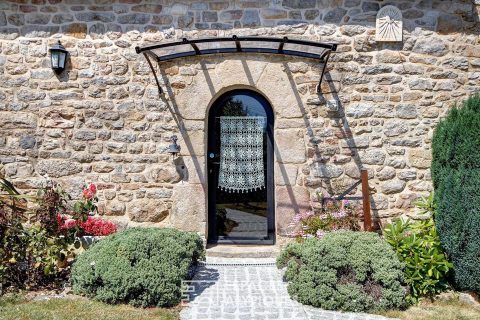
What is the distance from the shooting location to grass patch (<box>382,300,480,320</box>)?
3.64m

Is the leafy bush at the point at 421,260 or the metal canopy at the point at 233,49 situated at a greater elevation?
the metal canopy at the point at 233,49

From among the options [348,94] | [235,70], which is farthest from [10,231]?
[348,94]

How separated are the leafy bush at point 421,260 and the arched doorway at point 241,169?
1.74 meters

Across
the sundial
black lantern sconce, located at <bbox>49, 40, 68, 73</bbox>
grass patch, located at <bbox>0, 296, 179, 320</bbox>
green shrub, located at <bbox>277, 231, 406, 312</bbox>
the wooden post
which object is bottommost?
grass patch, located at <bbox>0, 296, 179, 320</bbox>

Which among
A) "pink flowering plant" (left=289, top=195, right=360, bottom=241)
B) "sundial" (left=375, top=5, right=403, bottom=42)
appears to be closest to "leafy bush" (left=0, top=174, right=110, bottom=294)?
"pink flowering plant" (left=289, top=195, right=360, bottom=241)

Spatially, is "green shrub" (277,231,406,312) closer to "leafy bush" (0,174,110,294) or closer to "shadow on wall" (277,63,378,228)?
"shadow on wall" (277,63,378,228)

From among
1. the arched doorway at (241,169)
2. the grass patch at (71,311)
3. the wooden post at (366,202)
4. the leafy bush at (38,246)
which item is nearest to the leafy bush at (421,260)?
the wooden post at (366,202)

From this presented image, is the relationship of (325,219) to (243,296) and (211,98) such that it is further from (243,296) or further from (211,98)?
(211,98)

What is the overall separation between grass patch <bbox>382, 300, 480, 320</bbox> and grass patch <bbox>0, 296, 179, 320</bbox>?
6.93ft

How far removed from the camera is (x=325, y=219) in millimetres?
5105

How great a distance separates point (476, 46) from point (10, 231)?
20.2 ft

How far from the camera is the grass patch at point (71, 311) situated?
3.45m

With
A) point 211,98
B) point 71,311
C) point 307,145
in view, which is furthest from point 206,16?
point 71,311

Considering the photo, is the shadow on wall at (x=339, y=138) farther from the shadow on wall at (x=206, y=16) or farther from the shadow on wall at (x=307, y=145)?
the shadow on wall at (x=206, y=16)
